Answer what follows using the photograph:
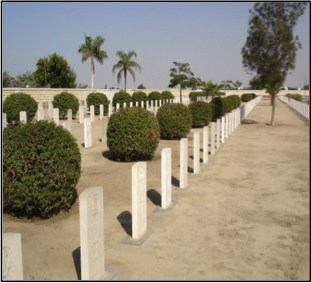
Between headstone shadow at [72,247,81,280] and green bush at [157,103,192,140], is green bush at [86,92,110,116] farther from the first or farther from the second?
headstone shadow at [72,247,81,280]

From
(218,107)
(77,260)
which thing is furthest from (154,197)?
(218,107)

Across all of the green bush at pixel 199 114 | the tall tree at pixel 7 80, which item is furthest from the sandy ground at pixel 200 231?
the tall tree at pixel 7 80

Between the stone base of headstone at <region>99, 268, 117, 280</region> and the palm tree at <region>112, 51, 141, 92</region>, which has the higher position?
the palm tree at <region>112, 51, 141, 92</region>

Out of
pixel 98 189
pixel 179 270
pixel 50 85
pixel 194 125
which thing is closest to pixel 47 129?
pixel 98 189

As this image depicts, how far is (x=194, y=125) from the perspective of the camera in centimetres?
2134

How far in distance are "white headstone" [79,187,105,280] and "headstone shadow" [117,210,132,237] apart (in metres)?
1.41

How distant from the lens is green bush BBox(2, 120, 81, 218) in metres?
5.63

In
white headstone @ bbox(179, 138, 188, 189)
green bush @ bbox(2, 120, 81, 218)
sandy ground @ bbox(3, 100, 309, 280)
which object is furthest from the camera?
white headstone @ bbox(179, 138, 188, 189)

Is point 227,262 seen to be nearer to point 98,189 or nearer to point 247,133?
point 98,189

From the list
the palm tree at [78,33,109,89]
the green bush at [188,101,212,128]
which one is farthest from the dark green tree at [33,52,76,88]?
the green bush at [188,101,212,128]

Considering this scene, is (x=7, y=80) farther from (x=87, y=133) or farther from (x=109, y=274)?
(x=109, y=274)

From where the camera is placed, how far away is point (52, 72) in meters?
39.8

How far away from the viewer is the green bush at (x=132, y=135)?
10.3m

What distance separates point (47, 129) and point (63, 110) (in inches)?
680
